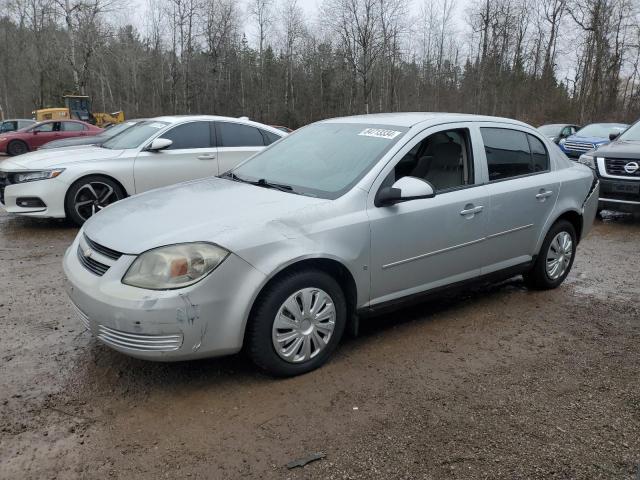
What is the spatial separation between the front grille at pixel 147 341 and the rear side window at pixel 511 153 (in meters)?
2.83

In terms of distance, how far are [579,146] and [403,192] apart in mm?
13612

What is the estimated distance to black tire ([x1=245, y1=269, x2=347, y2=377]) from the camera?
3.13 m

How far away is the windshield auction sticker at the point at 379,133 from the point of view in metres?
3.97

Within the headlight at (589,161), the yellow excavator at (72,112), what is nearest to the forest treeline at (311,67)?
the yellow excavator at (72,112)

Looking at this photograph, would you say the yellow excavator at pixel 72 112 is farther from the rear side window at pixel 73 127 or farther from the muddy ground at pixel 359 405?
the muddy ground at pixel 359 405

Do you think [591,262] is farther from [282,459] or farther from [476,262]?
[282,459]

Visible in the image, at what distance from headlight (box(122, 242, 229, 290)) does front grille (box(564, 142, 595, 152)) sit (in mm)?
14438

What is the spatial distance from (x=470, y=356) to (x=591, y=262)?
11.4 ft

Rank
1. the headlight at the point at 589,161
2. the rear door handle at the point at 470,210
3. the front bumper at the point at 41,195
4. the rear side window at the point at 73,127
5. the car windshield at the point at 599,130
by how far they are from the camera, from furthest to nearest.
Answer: the rear side window at the point at 73,127, the car windshield at the point at 599,130, the headlight at the point at 589,161, the front bumper at the point at 41,195, the rear door handle at the point at 470,210

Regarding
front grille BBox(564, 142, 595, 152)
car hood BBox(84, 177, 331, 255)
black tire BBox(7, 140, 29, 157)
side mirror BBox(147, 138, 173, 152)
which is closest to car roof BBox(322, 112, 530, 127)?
car hood BBox(84, 177, 331, 255)

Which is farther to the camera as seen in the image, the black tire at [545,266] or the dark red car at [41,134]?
the dark red car at [41,134]

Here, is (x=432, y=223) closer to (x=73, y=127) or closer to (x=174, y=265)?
(x=174, y=265)

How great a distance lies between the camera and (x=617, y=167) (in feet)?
28.5

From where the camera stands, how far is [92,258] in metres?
3.26
